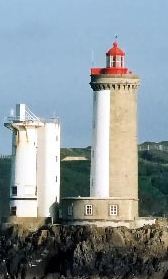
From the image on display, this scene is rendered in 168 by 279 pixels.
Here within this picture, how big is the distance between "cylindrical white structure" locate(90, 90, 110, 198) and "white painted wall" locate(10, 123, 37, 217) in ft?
9.60

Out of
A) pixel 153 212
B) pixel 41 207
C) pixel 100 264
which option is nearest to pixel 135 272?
pixel 100 264

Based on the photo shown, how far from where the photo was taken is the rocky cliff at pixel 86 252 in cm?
9150

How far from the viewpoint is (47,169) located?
322 feet

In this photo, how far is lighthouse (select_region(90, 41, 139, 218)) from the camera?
96.3m

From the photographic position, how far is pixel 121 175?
96438 mm

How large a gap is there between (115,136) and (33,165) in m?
4.11

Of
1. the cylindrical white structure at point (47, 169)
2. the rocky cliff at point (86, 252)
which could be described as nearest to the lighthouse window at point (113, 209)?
the rocky cliff at point (86, 252)

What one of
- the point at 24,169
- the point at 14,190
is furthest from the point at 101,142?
the point at 14,190

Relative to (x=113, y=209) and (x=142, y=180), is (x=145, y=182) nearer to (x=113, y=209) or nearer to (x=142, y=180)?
(x=142, y=180)

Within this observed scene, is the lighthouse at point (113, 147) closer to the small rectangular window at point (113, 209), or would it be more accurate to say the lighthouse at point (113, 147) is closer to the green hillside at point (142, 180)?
the small rectangular window at point (113, 209)

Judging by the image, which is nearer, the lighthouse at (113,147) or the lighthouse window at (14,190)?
the lighthouse at (113,147)

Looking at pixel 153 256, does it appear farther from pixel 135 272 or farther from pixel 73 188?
pixel 73 188

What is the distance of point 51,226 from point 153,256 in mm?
5358

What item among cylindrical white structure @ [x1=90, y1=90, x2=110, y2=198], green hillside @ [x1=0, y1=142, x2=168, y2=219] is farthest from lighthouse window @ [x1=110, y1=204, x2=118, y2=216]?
green hillside @ [x1=0, y1=142, x2=168, y2=219]
